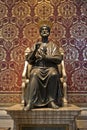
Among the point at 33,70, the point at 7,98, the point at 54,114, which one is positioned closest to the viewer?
the point at 54,114

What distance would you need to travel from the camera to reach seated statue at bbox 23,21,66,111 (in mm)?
3609

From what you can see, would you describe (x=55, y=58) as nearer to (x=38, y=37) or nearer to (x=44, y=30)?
(x=44, y=30)

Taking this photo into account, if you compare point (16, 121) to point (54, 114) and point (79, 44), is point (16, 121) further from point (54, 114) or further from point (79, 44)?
point (79, 44)

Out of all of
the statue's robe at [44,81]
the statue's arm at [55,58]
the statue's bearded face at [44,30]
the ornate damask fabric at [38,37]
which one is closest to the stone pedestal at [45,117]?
the statue's robe at [44,81]

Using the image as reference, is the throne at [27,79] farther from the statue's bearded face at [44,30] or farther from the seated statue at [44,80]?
the statue's bearded face at [44,30]

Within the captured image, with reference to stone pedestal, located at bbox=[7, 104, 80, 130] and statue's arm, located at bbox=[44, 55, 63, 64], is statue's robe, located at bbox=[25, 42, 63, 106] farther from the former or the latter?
stone pedestal, located at bbox=[7, 104, 80, 130]

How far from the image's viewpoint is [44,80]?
3.71 metres

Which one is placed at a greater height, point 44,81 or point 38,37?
point 38,37

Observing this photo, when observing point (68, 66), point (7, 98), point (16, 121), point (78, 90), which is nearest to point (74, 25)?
point (68, 66)

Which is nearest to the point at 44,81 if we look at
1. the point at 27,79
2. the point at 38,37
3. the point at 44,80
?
the point at 44,80

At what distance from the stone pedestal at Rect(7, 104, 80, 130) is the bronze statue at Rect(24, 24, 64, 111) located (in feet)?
0.33

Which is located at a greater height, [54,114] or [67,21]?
[67,21]

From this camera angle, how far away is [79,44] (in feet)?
15.1

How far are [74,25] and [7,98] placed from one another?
1.77 m
